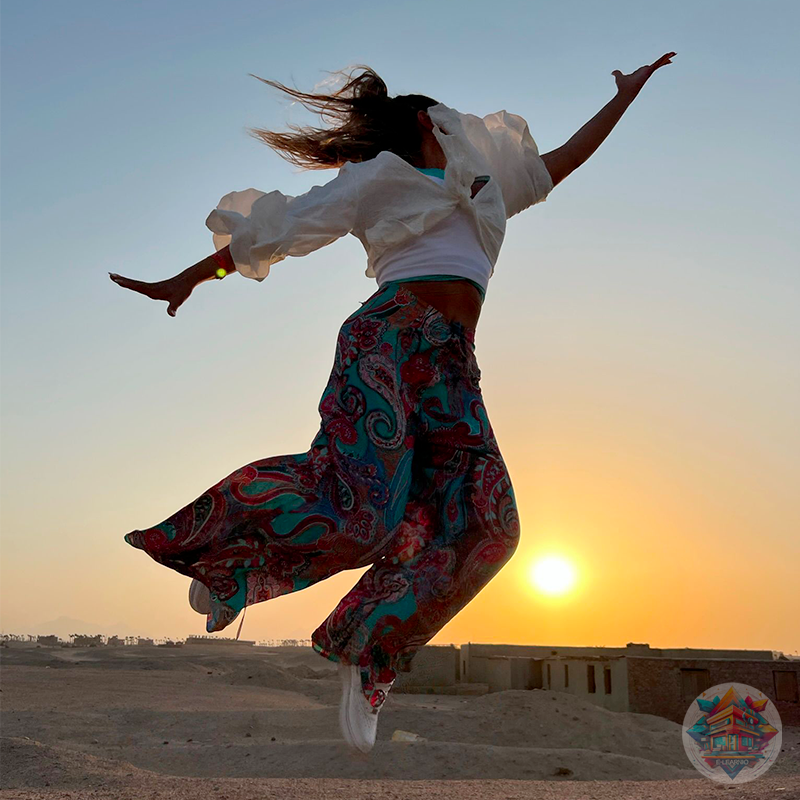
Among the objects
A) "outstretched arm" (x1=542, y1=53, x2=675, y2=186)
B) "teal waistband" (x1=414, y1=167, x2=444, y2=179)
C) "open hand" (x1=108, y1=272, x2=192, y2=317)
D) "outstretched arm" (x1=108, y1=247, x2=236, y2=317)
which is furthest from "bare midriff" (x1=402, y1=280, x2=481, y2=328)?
"outstretched arm" (x1=542, y1=53, x2=675, y2=186)

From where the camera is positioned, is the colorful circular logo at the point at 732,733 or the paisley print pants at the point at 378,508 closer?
the paisley print pants at the point at 378,508

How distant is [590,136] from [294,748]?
9011 mm

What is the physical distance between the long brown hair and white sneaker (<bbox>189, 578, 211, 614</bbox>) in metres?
1.96

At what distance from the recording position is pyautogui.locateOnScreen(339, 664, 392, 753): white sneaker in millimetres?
3092

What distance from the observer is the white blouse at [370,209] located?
10.7 feet

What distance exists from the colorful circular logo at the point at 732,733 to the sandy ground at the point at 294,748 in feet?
1.13

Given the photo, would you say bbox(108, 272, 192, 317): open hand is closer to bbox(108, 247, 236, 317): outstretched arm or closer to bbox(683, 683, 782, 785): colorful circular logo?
bbox(108, 247, 236, 317): outstretched arm

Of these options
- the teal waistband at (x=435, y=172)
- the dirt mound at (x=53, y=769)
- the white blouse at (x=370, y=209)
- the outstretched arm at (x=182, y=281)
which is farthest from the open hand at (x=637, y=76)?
the dirt mound at (x=53, y=769)

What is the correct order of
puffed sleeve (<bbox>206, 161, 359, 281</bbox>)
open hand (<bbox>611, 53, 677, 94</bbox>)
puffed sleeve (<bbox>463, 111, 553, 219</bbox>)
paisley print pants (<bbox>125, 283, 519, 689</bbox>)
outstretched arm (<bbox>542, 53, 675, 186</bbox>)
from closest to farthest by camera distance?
1. paisley print pants (<bbox>125, 283, 519, 689</bbox>)
2. puffed sleeve (<bbox>206, 161, 359, 281</bbox>)
3. puffed sleeve (<bbox>463, 111, 553, 219</bbox>)
4. outstretched arm (<bbox>542, 53, 675, 186</bbox>)
5. open hand (<bbox>611, 53, 677, 94</bbox>)

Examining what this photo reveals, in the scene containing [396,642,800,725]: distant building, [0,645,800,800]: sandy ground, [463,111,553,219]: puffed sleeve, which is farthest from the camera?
[396,642,800,725]: distant building

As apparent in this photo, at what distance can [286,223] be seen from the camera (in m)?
3.23

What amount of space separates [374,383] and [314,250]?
0.53 m

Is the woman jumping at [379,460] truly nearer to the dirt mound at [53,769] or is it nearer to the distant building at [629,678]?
the dirt mound at [53,769]

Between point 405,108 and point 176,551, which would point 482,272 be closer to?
point 405,108
